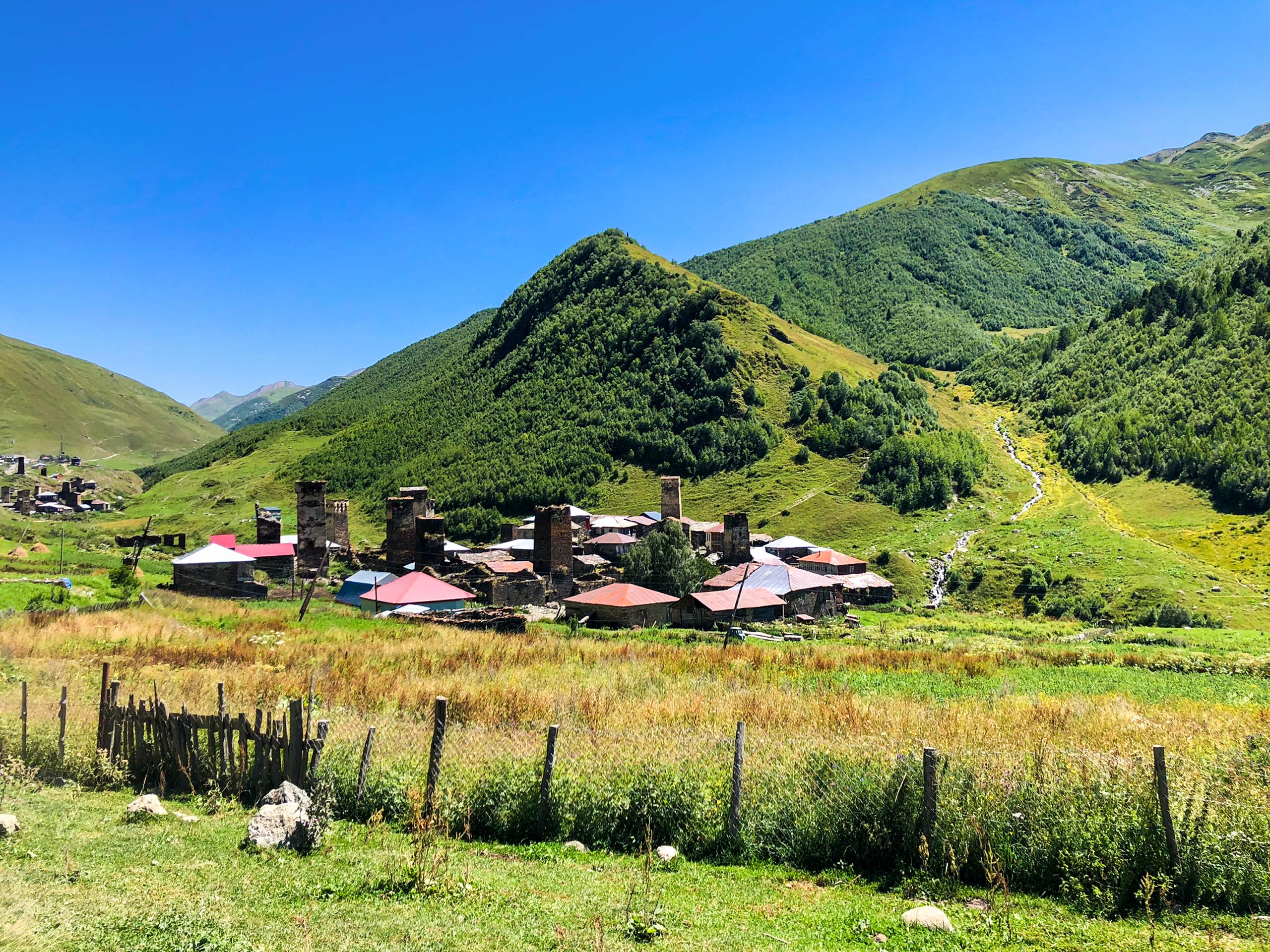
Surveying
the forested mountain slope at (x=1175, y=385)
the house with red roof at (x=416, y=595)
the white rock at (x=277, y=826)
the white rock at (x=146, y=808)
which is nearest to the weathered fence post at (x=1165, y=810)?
the white rock at (x=277, y=826)

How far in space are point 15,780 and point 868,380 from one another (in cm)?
9342

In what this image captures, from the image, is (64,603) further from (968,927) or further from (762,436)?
(762,436)

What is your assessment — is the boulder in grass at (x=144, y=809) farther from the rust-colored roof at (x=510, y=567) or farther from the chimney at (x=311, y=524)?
the rust-colored roof at (x=510, y=567)

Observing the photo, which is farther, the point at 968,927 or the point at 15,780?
the point at 15,780

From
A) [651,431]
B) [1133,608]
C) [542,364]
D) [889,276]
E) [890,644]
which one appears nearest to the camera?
[890,644]

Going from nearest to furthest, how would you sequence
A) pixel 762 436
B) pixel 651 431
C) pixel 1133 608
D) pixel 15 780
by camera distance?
pixel 15 780, pixel 1133 608, pixel 762 436, pixel 651 431

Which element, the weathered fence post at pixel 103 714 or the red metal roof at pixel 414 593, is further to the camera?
the red metal roof at pixel 414 593

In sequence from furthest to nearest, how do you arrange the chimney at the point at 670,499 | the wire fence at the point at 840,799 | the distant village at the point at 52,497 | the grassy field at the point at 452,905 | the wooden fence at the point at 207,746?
the distant village at the point at 52,497 → the chimney at the point at 670,499 → the wooden fence at the point at 207,746 → the wire fence at the point at 840,799 → the grassy field at the point at 452,905

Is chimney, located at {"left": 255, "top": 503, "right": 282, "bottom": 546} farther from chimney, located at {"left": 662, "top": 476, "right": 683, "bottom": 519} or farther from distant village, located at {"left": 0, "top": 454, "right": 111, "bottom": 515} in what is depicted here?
distant village, located at {"left": 0, "top": 454, "right": 111, "bottom": 515}

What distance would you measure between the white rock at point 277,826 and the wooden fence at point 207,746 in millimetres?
939

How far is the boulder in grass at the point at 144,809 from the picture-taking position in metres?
9.47

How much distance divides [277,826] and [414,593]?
24317 millimetres

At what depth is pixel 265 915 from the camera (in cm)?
693

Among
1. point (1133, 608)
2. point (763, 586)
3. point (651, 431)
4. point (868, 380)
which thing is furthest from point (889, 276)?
point (763, 586)
